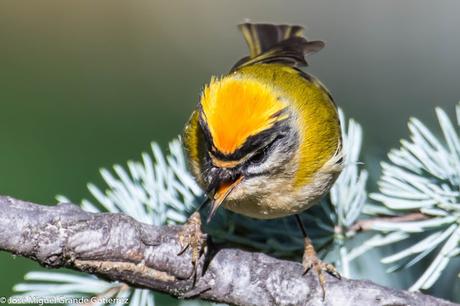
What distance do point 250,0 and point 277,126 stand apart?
12.1 feet

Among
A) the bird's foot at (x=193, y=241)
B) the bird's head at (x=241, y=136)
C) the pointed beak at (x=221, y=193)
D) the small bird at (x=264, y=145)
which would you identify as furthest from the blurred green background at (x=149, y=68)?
the bird's foot at (x=193, y=241)

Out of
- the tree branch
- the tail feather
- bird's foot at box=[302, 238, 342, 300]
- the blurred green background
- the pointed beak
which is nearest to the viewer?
the tree branch

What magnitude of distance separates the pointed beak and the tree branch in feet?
0.60

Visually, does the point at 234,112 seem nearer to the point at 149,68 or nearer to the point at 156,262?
the point at 156,262

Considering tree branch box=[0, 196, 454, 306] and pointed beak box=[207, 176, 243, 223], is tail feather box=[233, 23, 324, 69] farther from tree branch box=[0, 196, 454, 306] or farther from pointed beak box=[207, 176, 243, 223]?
tree branch box=[0, 196, 454, 306]

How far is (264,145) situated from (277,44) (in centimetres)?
88

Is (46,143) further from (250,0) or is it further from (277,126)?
(250,0)

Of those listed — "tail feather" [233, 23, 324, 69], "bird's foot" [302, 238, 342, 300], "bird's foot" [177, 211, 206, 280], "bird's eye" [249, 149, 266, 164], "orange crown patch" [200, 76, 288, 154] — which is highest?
"tail feather" [233, 23, 324, 69]

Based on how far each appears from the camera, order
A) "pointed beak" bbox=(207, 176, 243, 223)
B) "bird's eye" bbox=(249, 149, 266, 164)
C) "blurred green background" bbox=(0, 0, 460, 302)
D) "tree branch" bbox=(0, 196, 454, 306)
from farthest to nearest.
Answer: "blurred green background" bbox=(0, 0, 460, 302) → "bird's eye" bbox=(249, 149, 266, 164) → "pointed beak" bbox=(207, 176, 243, 223) → "tree branch" bbox=(0, 196, 454, 306)

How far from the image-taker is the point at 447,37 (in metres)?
4.66

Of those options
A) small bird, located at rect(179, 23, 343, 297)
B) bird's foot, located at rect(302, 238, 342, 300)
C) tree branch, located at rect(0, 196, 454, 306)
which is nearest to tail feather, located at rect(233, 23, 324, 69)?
small bird, located at rect(179, 23, 343, 297)

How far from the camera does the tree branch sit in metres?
1.31

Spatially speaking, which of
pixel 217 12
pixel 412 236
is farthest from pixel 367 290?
pixel 217 12

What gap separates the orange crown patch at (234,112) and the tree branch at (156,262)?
0.92 feet
